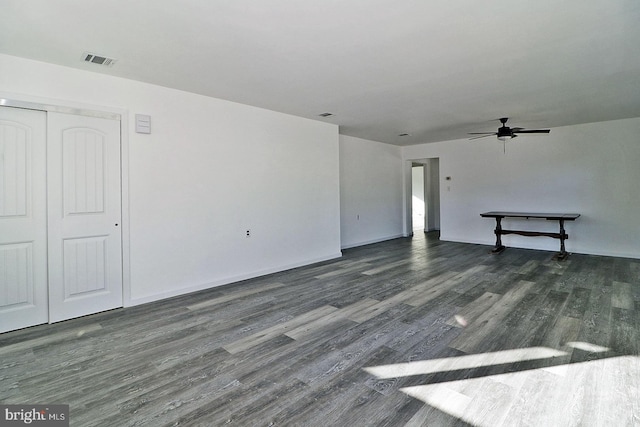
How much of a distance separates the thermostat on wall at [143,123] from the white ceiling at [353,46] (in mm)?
418

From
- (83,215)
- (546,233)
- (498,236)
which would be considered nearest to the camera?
(83,215)

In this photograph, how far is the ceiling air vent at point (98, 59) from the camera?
9.25 ft

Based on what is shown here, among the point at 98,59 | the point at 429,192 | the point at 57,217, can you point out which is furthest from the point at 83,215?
the point at 429,192

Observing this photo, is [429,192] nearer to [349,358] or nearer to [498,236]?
[498,236]

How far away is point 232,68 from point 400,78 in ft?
6.13

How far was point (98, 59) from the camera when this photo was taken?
9.51 ft

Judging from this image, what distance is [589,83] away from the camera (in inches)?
142

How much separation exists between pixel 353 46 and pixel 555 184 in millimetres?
5742

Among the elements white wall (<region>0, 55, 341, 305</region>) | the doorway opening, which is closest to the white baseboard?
the doorway opening

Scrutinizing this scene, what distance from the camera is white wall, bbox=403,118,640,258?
5457mm

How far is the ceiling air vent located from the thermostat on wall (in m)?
0.59

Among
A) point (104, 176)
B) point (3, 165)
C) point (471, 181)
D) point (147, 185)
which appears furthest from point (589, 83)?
point (3, 165)

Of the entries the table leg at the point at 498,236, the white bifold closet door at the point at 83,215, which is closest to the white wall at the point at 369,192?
the table leg at the point at 498,236

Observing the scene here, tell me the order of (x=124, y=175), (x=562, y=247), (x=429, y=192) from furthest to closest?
(x=429, y=192) < (x=562, y=247) < (x=124, y=175)
